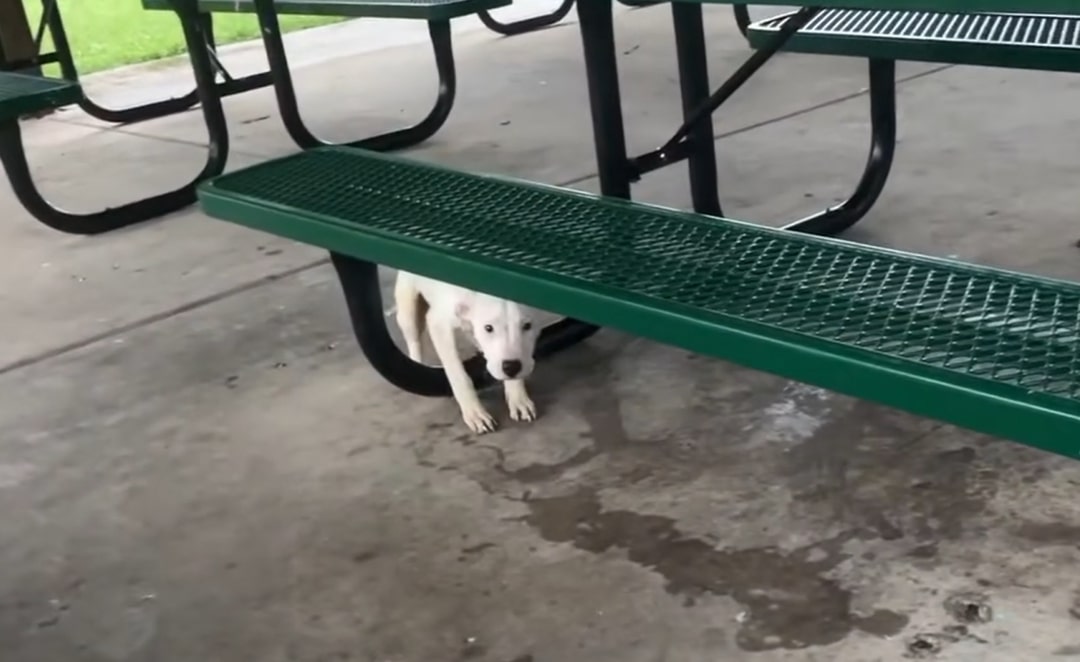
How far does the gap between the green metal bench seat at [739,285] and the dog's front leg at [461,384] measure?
264 millimetres

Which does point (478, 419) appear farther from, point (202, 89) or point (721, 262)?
point (202, 89)

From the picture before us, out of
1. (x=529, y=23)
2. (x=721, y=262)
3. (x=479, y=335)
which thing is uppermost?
(x=721, y=262)

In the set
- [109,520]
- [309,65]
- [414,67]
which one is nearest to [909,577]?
[109,520]

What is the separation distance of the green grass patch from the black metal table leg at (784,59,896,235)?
472 centimetres

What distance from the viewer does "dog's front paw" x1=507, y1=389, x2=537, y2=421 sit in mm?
2227

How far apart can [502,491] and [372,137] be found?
99.8 inches

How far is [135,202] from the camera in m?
3.79

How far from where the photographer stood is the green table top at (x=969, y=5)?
48.3 inches

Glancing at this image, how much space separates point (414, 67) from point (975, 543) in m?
4.34

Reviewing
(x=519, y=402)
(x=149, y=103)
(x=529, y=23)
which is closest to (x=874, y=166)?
(x=519, y=402)

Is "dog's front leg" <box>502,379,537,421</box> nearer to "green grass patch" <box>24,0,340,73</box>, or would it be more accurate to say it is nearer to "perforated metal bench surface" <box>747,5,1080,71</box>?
"perforated metal bench surface" <box>747,5,1080,71</box>

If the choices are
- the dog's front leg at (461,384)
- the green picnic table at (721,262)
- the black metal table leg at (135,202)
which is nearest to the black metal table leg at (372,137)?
the black metal table leg at (135,202)

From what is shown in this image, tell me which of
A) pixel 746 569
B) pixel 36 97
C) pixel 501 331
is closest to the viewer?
pixel 746 569

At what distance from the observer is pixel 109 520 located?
2064 mm
